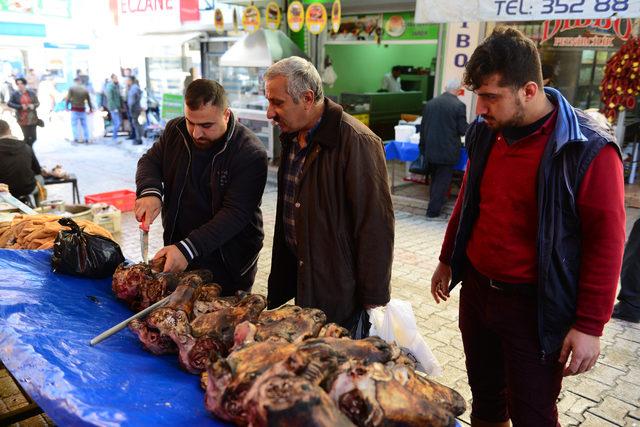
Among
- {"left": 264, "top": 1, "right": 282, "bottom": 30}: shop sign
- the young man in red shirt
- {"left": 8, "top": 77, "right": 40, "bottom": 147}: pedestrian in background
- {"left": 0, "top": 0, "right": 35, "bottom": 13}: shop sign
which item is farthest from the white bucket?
{"left": 0, "top": 0, "right": 35, "bottom": 13}: shop sign

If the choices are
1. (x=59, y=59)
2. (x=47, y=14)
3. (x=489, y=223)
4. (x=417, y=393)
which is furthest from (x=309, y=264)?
(x=59, y=59)

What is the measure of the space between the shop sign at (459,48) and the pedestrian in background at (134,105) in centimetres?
928

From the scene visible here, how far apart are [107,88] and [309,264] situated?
14.6 m

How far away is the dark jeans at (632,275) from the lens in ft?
14.8

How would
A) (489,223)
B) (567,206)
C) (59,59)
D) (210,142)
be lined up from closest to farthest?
(567,206) < (489,223) < (210,142) < (59,59)

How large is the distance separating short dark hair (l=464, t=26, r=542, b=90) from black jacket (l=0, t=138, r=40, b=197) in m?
5.97

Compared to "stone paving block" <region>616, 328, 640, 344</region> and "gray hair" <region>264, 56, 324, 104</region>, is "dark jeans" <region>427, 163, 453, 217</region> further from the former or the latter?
"gray hair" <region>264, 56, 324, 104</region>

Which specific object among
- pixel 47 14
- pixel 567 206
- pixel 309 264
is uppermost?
pixel 47 14

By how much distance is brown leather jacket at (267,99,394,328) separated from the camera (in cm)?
247

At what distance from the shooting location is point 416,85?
48.5 feet

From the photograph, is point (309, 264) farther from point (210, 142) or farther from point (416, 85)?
point (416, 85)

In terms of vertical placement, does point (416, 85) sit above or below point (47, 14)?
below

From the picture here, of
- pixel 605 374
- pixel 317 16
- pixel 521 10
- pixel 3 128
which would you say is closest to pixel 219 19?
pixel 317 16

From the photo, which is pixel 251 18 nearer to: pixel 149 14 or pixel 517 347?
pixel 149 14
